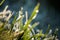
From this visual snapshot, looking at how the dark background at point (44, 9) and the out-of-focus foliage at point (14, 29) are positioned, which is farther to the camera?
the dark background at point (44, 9)

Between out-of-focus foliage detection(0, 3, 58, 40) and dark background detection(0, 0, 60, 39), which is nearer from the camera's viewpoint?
out-of-focus foliage detection(0, 3, 58, 40)

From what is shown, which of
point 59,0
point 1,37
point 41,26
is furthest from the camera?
point 59,0

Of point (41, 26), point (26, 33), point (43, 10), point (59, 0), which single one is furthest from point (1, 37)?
point (59, 0)

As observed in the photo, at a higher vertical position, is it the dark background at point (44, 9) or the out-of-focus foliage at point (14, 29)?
the dark background at point (44, 9)

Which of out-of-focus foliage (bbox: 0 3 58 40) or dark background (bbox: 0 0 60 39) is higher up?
dark background (bbox: 0 0 60 39)

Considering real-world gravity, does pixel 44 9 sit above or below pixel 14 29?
above

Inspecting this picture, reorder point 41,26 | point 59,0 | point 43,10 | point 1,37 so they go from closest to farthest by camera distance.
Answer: point 1,37
point 41,26
point 43,10
point 59,0

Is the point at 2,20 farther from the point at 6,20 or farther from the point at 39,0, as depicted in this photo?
the point at 39,0

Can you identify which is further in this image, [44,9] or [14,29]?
[44,9]
